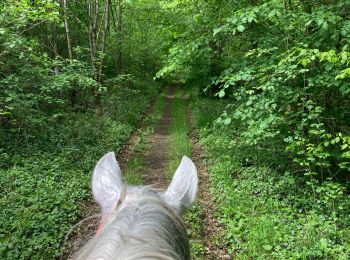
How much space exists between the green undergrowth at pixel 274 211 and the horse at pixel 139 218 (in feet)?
12.4

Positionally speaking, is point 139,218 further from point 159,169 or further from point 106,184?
point 159,169

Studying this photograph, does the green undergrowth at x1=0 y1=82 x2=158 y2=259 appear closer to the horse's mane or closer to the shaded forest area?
the shaded forest area

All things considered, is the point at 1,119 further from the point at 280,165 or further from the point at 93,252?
the point at 93,252

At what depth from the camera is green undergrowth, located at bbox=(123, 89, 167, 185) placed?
831 centimetres

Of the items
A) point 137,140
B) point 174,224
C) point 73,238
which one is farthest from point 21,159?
point 174,224

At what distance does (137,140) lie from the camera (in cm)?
1190

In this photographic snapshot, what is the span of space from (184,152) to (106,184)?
339 inches

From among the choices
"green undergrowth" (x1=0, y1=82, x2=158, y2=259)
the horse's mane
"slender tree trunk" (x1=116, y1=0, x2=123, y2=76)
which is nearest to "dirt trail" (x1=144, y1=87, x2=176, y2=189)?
"green undergrowth" (x1=0, y1=82, x2=158, y2=259)

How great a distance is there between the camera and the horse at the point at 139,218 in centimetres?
109

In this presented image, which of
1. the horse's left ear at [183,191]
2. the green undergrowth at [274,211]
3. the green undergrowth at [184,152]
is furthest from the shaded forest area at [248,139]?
the horse's left ear at [183,191]

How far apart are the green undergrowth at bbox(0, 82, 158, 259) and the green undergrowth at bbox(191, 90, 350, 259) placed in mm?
2810

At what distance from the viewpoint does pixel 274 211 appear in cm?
638

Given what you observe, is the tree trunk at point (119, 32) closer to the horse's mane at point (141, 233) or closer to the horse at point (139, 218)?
the horse at point (139, 218)

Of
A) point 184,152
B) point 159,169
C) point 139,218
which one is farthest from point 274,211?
point 139,218
